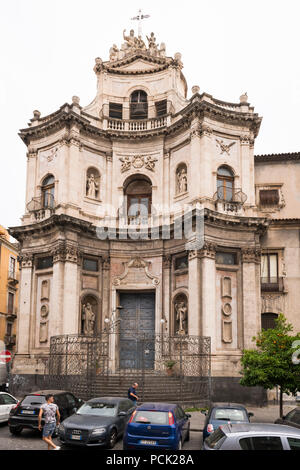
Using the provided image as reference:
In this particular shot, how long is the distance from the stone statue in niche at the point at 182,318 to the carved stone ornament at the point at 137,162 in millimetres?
9550

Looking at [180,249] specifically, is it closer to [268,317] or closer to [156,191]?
[156,191]

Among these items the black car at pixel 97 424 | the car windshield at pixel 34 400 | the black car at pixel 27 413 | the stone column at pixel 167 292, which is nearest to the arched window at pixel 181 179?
Result: the stone column at pixel 167 292

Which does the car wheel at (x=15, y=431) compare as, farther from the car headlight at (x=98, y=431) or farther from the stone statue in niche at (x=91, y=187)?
the stone statue in niche at (x=91, y=187)

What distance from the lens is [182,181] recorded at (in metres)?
32.9

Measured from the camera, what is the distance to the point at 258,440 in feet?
32.1

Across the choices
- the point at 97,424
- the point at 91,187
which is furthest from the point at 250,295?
the point at 97,424

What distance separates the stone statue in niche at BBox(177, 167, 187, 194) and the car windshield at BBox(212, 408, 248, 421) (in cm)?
1820

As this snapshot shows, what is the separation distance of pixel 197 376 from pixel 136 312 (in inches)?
272

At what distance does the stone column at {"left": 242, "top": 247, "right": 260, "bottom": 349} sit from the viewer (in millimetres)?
29766

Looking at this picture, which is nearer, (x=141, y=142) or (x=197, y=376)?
(x=197, y=376)

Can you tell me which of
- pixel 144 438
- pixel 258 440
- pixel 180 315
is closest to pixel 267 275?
pixel 180 315

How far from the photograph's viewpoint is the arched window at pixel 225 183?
105 feet
